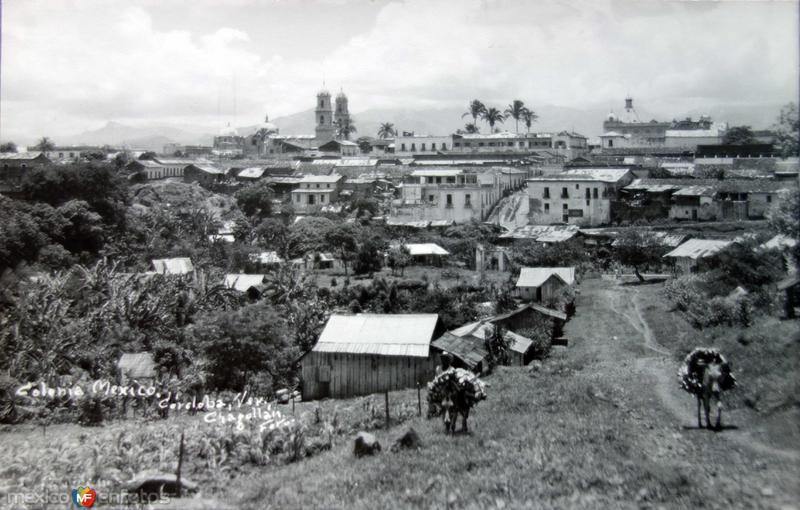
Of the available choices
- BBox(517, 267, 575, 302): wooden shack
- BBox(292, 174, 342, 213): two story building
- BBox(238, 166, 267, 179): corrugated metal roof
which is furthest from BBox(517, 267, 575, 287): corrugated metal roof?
BBox(238, 166, 267, 179): corrugated metal roof

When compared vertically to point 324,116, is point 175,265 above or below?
below

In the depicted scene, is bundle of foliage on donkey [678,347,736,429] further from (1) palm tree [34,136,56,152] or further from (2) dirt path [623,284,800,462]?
(1) palm tree [34,136,56,152]

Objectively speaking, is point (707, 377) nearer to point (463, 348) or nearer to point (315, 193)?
point (463, 348)

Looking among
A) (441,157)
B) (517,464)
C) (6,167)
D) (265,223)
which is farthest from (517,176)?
(517,464)

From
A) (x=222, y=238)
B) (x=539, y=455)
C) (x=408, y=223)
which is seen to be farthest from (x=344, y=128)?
(x=539, y=455)

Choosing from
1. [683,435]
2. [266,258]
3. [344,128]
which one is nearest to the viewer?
[683,435]

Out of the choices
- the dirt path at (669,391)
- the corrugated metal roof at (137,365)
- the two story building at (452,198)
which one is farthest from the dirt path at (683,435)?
the two story building at (452,198)

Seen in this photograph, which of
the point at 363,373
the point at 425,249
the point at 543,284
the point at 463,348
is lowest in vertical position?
the point at 363,373
